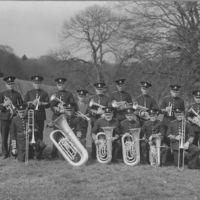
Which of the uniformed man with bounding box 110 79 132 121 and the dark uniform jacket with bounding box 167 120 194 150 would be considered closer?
the dark uniform jacket with bounding box 167 120 194 150

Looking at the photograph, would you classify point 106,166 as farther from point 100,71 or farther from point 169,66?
point 100,71

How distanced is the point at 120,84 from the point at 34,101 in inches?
78.0

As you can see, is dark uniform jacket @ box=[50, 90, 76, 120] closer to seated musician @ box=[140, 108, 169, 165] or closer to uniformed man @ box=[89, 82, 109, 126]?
uniformed man @ box=[89, 82, 109, 126]

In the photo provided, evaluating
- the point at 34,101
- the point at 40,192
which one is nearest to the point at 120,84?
the point at 34,101

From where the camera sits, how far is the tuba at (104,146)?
8555 mm

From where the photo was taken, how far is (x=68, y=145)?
842cm

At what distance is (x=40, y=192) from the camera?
651 centimetres

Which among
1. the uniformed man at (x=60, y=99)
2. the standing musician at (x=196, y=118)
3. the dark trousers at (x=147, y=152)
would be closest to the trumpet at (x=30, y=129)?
the uniformed man at (x=60, y=99)

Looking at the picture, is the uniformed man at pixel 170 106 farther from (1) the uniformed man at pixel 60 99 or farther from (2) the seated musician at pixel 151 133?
(1) the uniformed man at pixel 60 99

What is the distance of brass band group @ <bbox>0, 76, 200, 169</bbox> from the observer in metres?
8.50

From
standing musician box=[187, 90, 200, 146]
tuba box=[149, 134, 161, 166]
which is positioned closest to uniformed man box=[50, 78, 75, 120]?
tuba box=[149, 134, 161, 166]

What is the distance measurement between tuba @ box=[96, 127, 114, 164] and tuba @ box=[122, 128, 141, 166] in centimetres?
29

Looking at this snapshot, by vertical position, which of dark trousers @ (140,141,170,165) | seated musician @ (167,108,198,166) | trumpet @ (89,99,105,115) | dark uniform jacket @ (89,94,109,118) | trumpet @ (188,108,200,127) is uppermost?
dark uniform jacket @ (89,94,109,118)

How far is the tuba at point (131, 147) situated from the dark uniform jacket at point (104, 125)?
328 mm
